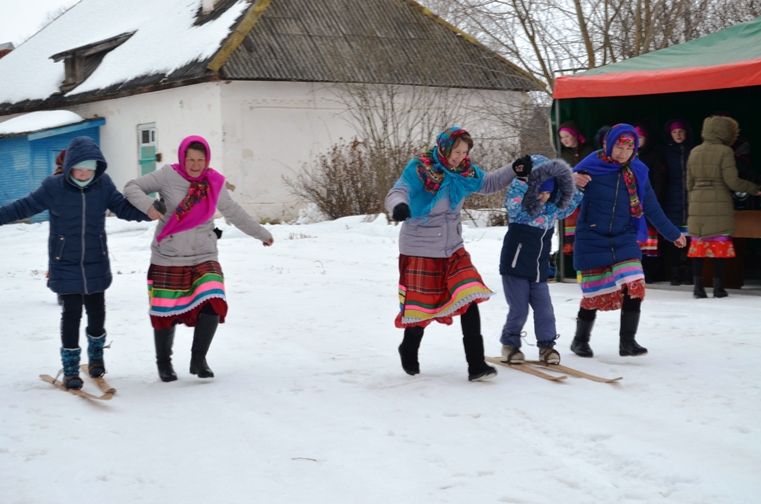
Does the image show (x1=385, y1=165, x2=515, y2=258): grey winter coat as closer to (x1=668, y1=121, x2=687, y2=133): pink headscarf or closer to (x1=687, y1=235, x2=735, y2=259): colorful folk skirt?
(x1=687, y1=235, x2=735, y2=259): colorful folk skirt

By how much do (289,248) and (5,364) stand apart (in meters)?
8.26

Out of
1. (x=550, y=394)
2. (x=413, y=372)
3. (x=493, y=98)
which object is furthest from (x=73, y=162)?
(x=493, y=98)

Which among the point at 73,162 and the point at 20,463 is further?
the point at 73,162

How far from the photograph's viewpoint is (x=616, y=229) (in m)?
7.22

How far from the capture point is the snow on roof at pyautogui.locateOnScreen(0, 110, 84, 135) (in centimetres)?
2683

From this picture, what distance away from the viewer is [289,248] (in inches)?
609

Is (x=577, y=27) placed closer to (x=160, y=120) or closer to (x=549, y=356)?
(x=160, y=120)

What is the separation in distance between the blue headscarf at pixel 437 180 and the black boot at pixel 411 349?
733 mm

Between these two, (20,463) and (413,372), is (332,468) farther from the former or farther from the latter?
(413,372)

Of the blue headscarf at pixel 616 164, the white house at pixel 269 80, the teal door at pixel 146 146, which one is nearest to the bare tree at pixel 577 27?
the white house at pixel 269 80

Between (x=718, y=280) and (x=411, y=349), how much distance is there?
4828mm

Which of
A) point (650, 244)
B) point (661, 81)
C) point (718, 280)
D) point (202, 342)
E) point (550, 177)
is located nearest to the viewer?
point (202, 342)

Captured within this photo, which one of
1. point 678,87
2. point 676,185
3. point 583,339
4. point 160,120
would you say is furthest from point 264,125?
point 583,339

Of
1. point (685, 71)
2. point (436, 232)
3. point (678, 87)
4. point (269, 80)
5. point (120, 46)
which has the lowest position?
point (436, 232)
